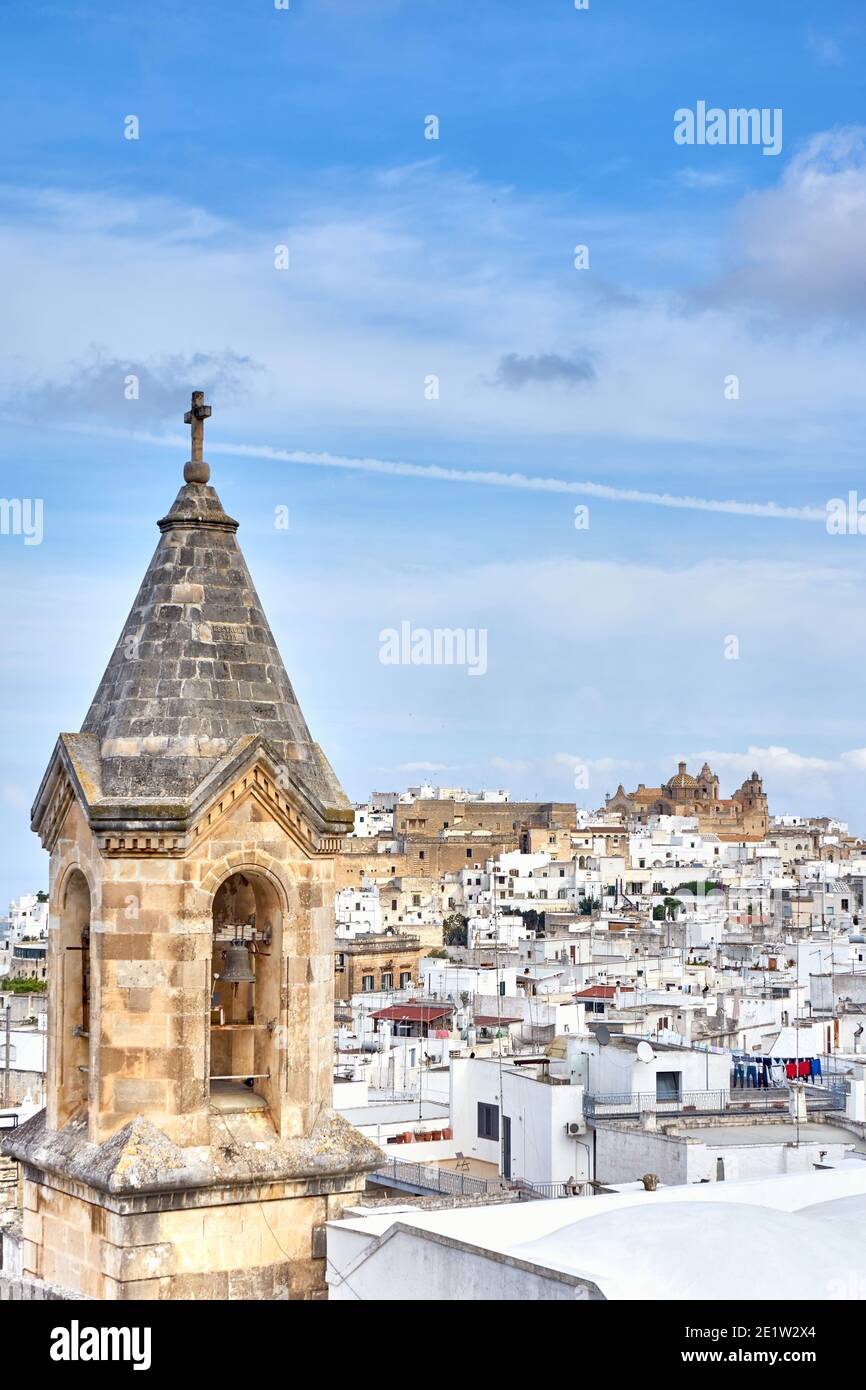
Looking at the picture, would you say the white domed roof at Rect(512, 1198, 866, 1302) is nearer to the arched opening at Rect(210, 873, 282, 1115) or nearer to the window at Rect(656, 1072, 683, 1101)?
the arched opening at Rect(210, 873, 282, 1115)

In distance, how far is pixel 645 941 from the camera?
76.8m

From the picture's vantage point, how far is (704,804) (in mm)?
170125

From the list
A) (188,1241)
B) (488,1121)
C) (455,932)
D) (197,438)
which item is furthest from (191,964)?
(455,932)

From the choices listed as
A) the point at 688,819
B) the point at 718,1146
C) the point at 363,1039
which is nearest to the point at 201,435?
the point at 718,1146

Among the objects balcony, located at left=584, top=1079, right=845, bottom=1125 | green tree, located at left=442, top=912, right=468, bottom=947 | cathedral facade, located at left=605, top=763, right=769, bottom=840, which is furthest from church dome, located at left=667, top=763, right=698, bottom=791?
balcony, located at left=584, top=1079, right=845, bottom=1125

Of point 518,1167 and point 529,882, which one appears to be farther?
point 529,882

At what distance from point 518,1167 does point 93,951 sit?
17.0 m

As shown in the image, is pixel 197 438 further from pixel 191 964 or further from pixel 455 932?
pixel 455 932

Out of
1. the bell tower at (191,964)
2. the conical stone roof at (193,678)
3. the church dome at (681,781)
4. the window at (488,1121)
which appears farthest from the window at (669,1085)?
the church dome at (681,781)

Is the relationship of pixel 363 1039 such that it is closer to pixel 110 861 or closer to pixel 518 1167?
pixel 518 1167

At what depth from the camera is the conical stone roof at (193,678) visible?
1012cm

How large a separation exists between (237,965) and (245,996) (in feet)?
1.46

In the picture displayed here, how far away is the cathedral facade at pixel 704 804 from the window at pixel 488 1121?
125 metres

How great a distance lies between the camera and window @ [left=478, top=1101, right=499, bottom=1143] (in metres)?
27.4
